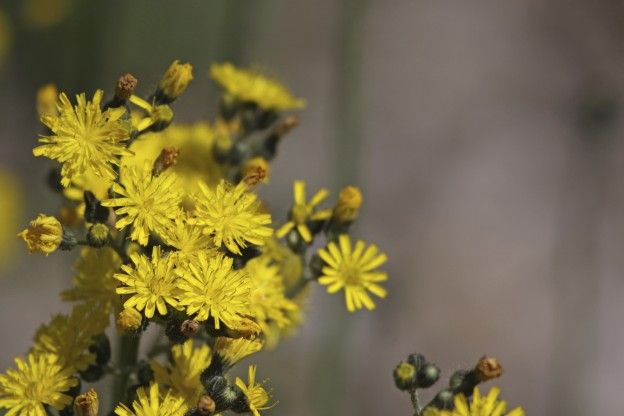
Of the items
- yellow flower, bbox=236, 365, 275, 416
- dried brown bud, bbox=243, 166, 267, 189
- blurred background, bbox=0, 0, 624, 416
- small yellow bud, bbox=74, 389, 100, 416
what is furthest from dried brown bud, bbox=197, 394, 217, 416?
blurred background, bbox=0, 0, 624, 416

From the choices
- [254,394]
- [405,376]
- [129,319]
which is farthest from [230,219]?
[405,376]

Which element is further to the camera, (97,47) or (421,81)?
(421,81)

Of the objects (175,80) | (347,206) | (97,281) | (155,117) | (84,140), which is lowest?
(97,281)

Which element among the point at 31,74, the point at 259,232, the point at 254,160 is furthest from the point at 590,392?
the point at 31,74

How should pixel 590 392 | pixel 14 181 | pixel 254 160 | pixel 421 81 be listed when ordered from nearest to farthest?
pixel 254 160, pixel 590 392, pixel 14 181, pixel 421 81

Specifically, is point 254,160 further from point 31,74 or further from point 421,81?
point 421,81

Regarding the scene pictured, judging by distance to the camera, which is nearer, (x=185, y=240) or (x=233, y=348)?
(x=185, y=240)

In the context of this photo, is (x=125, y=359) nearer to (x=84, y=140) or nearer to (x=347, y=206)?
(x=84, y=140)
